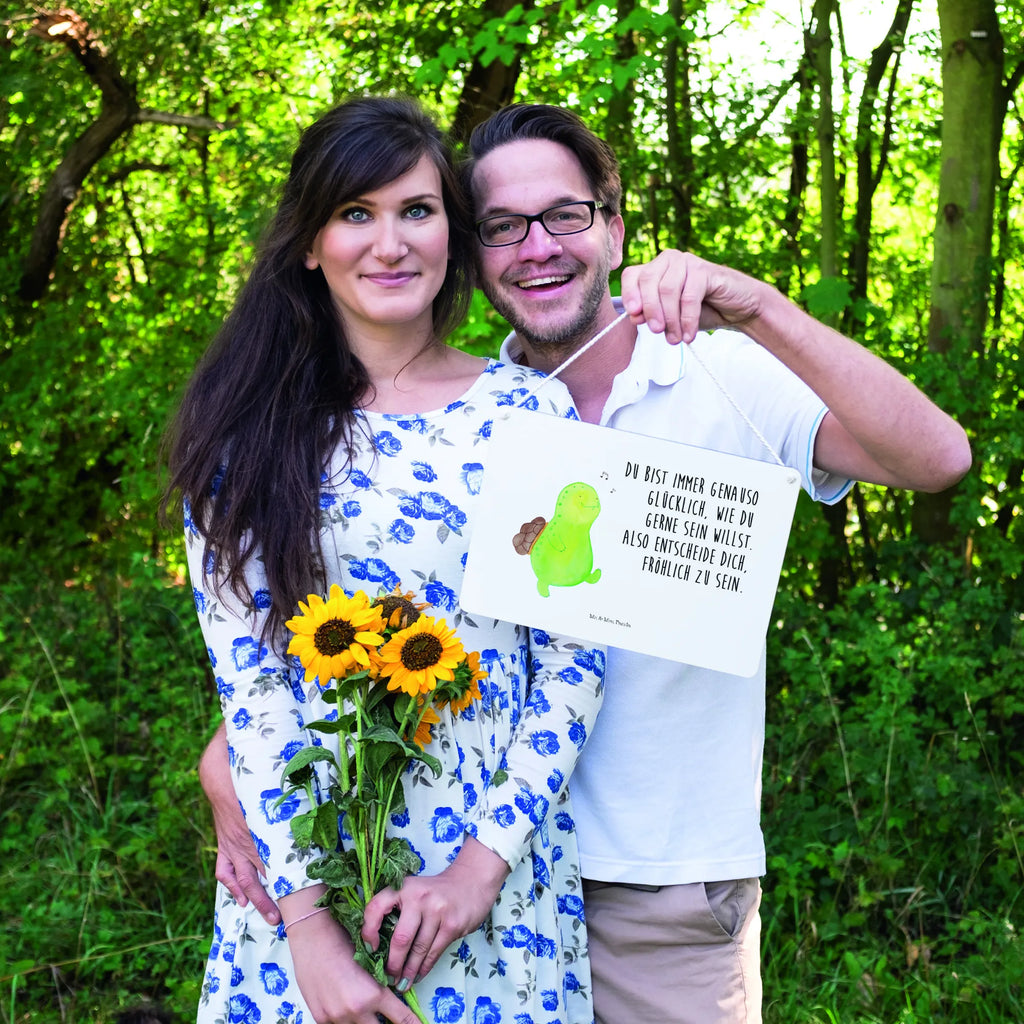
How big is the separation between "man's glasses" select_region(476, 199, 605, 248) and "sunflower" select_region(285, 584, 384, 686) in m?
0.92

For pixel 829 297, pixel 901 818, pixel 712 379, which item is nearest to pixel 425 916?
pixel 712 379

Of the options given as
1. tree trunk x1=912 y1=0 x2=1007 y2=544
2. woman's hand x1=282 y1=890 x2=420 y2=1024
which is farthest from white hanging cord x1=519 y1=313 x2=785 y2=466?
tree trunk x1=912 y1=0 x2=1007 y2=544

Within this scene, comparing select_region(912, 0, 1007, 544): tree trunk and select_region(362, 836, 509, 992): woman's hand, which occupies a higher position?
select_region(912, 0, 1007, 544): tree trunk

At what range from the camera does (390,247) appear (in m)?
1.92

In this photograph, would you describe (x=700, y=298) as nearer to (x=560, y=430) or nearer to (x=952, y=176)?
(x=560, y=430)

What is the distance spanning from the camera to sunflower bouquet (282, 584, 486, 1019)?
161cm

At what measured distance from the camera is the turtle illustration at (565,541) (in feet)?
5.51

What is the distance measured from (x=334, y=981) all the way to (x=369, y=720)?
38cm

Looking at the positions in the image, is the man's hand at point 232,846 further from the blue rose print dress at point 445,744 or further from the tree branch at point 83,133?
the tree branch at point 83,133

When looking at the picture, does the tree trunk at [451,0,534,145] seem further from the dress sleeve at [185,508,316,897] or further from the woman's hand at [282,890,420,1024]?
the woman's hand at [282,890,420,1024]

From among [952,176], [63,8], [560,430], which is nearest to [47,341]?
[63,8]

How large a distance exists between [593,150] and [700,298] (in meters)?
0.79

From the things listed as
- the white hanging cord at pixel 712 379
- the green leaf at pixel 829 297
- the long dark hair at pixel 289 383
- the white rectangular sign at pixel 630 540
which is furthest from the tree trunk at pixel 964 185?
the white rectangular sign at pixel 630 540

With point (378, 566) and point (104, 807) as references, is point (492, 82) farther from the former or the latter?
point (378, 566)
